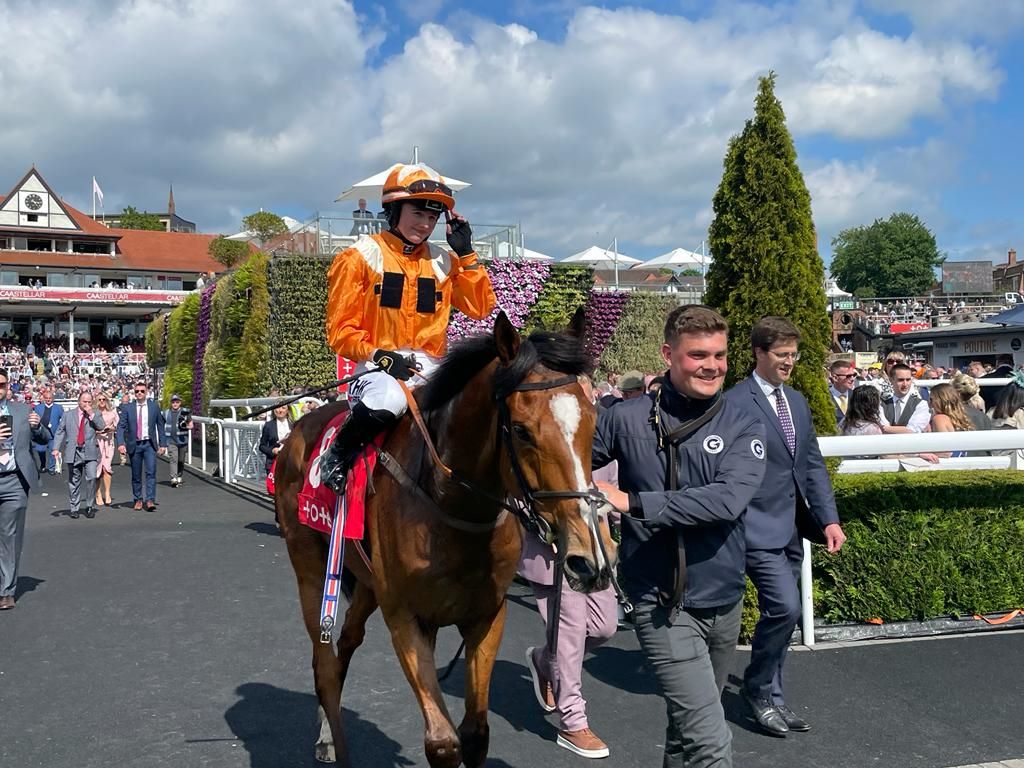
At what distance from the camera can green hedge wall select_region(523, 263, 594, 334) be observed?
74.8 feet

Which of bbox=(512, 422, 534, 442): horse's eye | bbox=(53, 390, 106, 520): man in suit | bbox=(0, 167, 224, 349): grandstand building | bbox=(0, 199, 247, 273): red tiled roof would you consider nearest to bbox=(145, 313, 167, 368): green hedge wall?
bbox=(53, 390, 106, 520): man in suit

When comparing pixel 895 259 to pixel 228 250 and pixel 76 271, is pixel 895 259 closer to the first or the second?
pixel 228 250

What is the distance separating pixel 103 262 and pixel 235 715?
66472mm

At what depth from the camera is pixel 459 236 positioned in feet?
13.5

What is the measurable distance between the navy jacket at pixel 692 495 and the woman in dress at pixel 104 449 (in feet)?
40.0

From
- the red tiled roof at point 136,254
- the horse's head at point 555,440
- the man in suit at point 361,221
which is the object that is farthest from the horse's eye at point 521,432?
the red tiled roof at point 136,254

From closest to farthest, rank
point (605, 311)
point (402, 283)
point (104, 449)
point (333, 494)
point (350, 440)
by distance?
1. point (350, 440)
2. point (333, 494)
3. point (402, 283)
4. point (104, 449)
5. point (605, 311)

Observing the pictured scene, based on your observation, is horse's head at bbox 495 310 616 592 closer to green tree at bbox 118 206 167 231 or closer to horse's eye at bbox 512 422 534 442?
horse's eye at bbox 512 422 534 442

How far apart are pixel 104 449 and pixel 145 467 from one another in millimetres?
1102

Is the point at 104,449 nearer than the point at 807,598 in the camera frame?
No

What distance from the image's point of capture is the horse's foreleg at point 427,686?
304 centimetres

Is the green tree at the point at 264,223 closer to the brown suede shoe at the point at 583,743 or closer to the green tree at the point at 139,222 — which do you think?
the brown suede shoe at the point at 583,743

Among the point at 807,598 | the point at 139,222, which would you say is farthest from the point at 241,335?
the point at 139,222

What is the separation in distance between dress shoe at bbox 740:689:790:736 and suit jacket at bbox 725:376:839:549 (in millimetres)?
823
